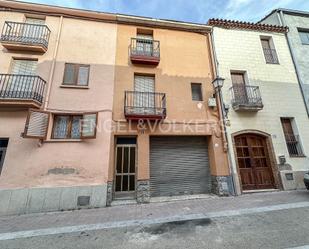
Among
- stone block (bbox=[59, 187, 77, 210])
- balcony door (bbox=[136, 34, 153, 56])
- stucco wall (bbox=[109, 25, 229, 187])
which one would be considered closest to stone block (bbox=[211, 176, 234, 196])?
stucco wall (bbox=[109, 25, 229, 187])

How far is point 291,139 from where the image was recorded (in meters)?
8.73

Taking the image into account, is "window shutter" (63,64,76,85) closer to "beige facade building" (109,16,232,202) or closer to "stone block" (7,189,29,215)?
"beige facade building" (109,16,232,202)

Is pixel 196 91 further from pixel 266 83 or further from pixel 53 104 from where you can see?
pixel 53 104

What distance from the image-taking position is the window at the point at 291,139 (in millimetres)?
Answer: 8562

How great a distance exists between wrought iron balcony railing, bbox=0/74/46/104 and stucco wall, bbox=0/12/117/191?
39 centimetres

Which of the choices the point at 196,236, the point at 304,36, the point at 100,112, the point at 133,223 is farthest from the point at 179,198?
the point at 304,36

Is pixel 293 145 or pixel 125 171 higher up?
pixel 293 145

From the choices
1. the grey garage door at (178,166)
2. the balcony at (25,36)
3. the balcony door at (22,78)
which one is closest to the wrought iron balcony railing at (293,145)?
the grey garage door at (178,166)

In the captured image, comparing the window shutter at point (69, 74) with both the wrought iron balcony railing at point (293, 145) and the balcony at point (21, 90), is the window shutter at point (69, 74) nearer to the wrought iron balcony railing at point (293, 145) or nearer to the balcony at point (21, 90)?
the balcony at point (21, 90)

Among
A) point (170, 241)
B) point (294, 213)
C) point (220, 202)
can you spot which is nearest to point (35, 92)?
point (170, 241)

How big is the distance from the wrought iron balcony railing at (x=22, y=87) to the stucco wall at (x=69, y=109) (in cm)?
39

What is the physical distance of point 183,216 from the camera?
515 cm

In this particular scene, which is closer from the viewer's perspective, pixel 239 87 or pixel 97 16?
pixel 97 16

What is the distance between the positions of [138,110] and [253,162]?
638 cm
